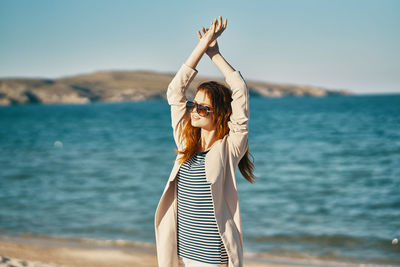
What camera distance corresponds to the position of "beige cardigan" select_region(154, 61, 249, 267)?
104 inches

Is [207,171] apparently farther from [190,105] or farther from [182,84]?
[182,84]

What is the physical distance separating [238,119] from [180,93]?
1.54ft

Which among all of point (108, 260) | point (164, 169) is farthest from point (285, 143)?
point (108, 260)

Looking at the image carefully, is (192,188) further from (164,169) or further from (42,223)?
(164,169)

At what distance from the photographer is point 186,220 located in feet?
9.11

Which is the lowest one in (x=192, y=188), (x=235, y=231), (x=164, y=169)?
(x=164, y=169)

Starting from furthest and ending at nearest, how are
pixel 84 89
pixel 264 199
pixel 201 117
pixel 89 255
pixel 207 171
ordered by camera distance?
pixel 84 89
pixel 264 199
pixel 89 255
pixel 201 117
pixel 207 171

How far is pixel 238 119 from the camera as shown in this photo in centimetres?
269

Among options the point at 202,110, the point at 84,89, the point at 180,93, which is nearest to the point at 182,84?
the point at 180,93

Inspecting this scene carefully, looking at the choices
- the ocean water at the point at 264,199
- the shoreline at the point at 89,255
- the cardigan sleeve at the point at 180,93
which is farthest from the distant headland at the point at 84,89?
the cardigan sleeve at the point at 180,93

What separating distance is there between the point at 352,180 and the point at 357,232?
6243 millimetres

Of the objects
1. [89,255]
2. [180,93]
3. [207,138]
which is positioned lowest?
[89,255]

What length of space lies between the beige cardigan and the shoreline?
12.8 ft

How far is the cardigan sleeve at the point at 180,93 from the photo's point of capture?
2.89 meters
